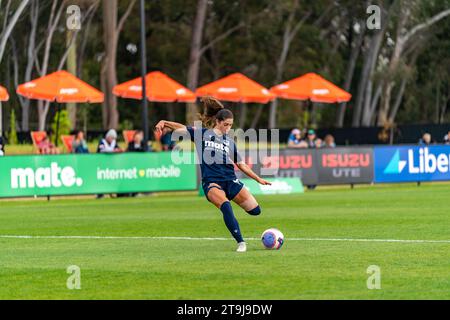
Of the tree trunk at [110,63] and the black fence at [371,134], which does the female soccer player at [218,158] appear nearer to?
the tree trunk at [110,63]

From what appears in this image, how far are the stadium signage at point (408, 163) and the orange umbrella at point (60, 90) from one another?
10290mm

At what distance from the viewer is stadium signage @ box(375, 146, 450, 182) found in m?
38.8

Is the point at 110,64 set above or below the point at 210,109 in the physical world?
above

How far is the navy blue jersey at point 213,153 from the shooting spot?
1584 cm

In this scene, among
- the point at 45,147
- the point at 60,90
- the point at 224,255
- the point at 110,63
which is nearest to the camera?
the point at 224,255

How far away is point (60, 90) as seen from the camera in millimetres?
40656

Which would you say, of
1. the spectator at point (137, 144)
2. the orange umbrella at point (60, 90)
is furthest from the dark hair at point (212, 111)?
the orange umbrella at point (60, 90)

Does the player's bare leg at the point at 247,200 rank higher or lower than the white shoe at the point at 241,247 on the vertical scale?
higher

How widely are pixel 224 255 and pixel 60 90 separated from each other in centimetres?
2600

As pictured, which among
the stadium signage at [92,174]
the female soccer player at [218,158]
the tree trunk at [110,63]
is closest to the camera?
the female soccer player at [218,158]

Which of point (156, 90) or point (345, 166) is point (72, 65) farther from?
point (345, 166)

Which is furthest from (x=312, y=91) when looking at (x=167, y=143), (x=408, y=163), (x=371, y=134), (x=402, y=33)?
(x=402, y=33)

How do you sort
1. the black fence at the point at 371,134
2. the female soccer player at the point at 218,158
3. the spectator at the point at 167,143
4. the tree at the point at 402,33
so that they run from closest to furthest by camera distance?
the female soccer player at the point at 218,158
the spectator at the point at 167,143
the black fence at the point at 371,134
the tree at the point at 402,33
